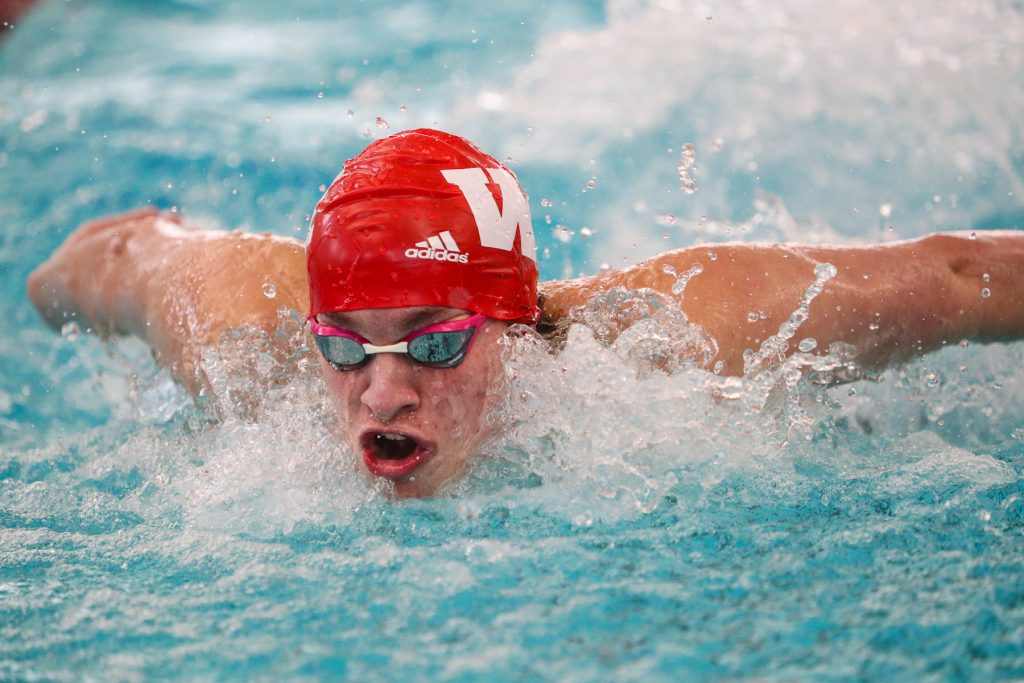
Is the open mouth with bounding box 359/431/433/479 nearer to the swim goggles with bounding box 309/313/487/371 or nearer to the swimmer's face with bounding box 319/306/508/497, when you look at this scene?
the swimmer's face with bounding box 319/306/508/497

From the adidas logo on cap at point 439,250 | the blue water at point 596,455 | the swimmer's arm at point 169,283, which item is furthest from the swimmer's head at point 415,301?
the swimmer's arm at point 169,283

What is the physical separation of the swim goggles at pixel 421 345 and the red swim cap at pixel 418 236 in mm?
56

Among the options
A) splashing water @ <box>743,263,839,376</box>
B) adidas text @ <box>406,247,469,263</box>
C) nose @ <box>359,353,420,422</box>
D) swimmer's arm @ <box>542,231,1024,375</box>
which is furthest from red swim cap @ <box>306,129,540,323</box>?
splashing water @ <box>743,263,839,376</box>

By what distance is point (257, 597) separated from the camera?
2131 millimetres

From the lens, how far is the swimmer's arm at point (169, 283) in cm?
313

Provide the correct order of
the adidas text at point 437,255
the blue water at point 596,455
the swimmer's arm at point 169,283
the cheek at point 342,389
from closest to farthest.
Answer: the blue water at point 596,455 → the adidas text at point 437,255 → the cheek at point 342,389 → the swimmer's arm at point 169,283

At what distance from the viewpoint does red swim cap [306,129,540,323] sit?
2404 millimetres

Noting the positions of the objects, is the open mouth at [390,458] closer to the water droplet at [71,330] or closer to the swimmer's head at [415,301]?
the swimmer's head at [415,301]

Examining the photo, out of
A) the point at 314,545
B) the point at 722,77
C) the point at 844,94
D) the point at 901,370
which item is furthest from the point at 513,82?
the point at 314,545

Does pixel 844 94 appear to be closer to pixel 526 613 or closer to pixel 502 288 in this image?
pixel 502 288

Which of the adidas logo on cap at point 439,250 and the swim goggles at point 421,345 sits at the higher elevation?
the adidas logo on cap at point 439,250

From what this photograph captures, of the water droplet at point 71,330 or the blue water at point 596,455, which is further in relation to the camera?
the water droplet at point 71,330

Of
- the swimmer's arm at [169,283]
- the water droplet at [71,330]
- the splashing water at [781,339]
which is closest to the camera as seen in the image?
the splashing water at [781,339]

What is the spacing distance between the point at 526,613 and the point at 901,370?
151 cm
